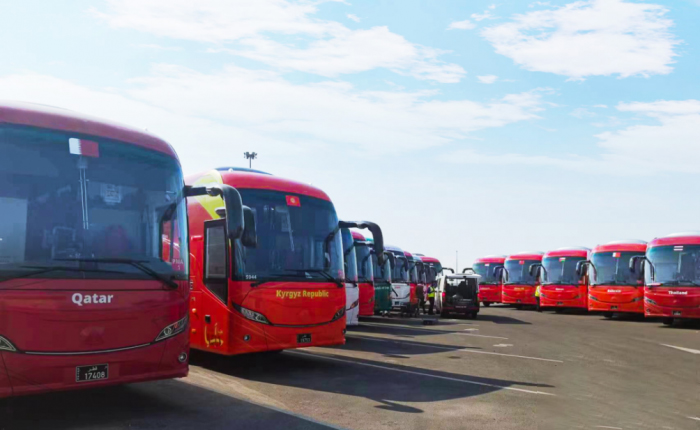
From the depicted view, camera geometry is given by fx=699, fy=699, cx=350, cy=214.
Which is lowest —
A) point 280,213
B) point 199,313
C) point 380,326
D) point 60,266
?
point 380,326

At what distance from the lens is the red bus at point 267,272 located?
11164mm

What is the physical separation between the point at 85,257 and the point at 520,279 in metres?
35.8

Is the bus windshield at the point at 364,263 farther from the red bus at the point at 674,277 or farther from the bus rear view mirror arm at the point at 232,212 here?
the bus rear view mirror arm at the point at 232,212

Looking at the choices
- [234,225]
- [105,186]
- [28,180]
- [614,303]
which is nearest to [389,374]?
[234,225]

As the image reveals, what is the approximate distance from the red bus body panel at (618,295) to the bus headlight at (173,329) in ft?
78.3

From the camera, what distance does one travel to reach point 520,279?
134 ft

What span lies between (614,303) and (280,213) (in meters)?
21.1

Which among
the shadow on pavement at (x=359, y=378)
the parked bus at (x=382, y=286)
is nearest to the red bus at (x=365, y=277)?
the parked bus at (x=382, y=286)

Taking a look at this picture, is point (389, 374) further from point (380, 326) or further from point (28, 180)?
point (380, 326)

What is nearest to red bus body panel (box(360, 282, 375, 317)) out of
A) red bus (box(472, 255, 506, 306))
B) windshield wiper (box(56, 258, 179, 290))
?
windshield wiper (box(56, 258, 179, 290))

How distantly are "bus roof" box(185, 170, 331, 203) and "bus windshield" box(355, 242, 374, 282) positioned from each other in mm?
11739

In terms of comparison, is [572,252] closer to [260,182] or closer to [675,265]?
[675,265]

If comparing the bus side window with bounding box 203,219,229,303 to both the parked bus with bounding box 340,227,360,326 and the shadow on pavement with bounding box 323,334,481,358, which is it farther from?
the parked bus with bounding box 340,227,360,326

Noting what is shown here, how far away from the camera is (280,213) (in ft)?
39.0
